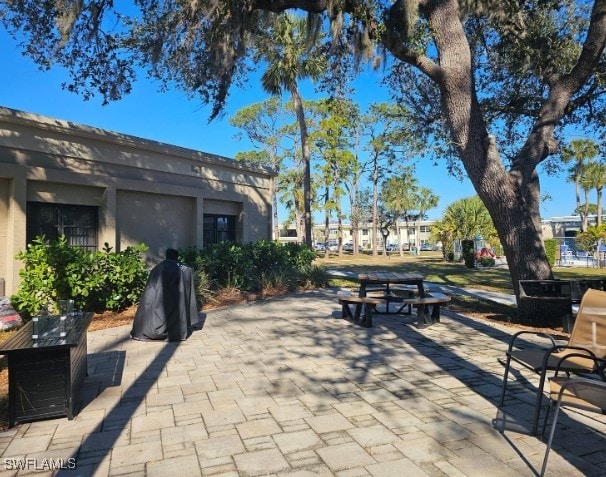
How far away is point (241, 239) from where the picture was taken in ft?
45.6

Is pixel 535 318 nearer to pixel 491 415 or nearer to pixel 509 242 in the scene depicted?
pixel 509 242

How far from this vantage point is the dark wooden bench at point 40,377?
345cm

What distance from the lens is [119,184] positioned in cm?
996

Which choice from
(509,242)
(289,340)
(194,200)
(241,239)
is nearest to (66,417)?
(289,340)

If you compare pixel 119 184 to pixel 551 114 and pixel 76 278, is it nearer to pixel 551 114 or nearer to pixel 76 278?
pixel 76 278

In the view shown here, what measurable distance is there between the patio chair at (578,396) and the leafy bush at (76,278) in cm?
692

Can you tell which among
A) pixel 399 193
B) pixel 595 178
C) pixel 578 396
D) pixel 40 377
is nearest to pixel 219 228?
pixel 40 377

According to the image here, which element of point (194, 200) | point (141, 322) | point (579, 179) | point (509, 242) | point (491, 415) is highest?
point (579, 179)

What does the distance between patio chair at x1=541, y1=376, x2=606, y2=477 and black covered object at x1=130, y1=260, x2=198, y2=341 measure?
4.75m

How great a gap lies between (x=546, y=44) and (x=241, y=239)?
942cm

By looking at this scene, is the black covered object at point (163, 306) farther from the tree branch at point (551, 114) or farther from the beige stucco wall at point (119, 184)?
the tree branch at point (551, 114)

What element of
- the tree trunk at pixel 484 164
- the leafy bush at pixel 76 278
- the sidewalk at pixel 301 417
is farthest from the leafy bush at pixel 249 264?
the tree trunk at pixel 484 164

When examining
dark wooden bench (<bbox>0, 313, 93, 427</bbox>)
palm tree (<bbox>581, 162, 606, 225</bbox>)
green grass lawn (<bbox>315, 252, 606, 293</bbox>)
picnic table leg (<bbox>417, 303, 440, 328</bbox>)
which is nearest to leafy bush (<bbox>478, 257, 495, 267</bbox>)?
green grass lawn (<bbox>315, 252, 606, 293</bbox>)

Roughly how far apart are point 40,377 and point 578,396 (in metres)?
3.99
